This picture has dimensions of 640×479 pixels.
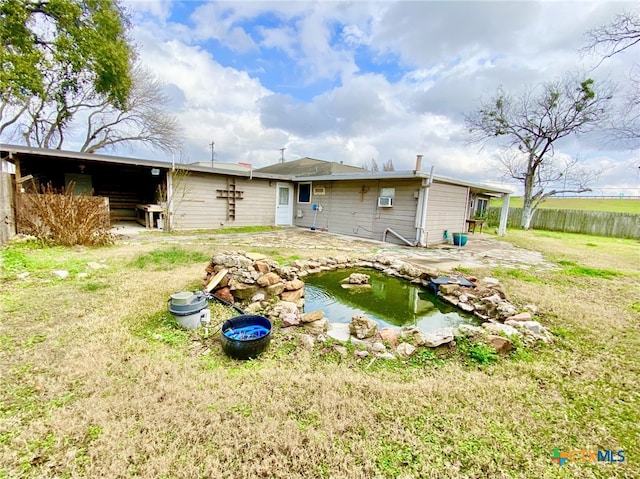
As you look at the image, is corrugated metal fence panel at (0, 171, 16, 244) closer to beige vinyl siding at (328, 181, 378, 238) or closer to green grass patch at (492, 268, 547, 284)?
beige vinyl siding at (328, 181, 378, 238)

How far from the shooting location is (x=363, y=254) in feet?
21.7

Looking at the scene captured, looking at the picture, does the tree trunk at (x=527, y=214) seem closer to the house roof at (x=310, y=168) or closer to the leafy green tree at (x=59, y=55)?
the house roof at (x=310, y=168)

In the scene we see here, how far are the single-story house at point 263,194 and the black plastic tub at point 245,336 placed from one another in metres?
6.22

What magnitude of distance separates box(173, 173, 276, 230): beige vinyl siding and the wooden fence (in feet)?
45.4

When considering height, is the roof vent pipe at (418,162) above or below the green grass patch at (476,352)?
above

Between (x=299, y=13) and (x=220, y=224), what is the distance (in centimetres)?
702

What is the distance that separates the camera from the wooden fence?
46.7ft

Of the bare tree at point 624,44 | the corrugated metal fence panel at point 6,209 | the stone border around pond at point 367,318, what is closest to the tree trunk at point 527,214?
the bare tree at point 624,44

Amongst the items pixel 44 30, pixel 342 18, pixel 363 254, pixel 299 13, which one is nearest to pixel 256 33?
pixel 299 13

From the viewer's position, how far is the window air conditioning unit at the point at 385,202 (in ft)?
28.9

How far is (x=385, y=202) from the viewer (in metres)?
8.88

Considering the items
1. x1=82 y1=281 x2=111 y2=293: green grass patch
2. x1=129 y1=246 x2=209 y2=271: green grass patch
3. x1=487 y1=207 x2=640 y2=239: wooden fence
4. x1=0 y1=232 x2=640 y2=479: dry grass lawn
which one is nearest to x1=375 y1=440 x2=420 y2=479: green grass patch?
x1=0 y1=232 x2=640 y2=479: dry grass lawn

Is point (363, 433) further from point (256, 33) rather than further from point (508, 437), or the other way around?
point (256, 33)

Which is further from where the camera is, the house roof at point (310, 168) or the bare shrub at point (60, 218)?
the house roof at point (310, 168)
